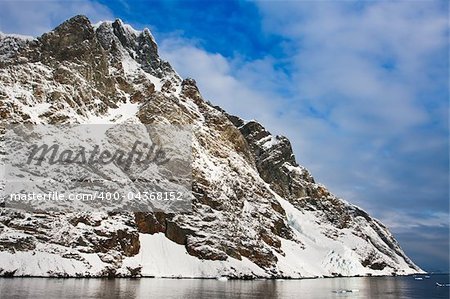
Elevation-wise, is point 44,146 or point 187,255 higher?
point 44,146

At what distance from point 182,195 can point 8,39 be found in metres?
97.2

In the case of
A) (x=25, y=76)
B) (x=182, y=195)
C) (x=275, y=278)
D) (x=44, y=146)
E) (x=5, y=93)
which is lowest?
(x=275, y=278)

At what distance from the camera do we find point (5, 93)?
15212 cm

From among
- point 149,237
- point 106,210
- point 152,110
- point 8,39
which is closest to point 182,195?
point 149,237

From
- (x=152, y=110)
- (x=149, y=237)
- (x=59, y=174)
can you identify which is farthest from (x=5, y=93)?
(x=149, y=237)

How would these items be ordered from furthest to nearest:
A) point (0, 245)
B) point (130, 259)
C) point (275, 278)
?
point (275, 278) < point (130, 259) < point (0, 245)

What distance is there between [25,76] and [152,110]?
46016 mm

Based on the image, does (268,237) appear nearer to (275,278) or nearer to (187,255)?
(275,278)

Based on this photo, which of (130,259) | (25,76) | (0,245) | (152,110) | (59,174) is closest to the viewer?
(0,245)

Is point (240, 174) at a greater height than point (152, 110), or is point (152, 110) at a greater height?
point (152, 110)

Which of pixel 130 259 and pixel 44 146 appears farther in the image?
pixel 44 146

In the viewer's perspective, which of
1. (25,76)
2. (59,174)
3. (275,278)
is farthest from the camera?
(25,76)

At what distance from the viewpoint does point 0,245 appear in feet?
347

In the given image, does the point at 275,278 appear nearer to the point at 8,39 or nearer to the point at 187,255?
the point at 187,255
